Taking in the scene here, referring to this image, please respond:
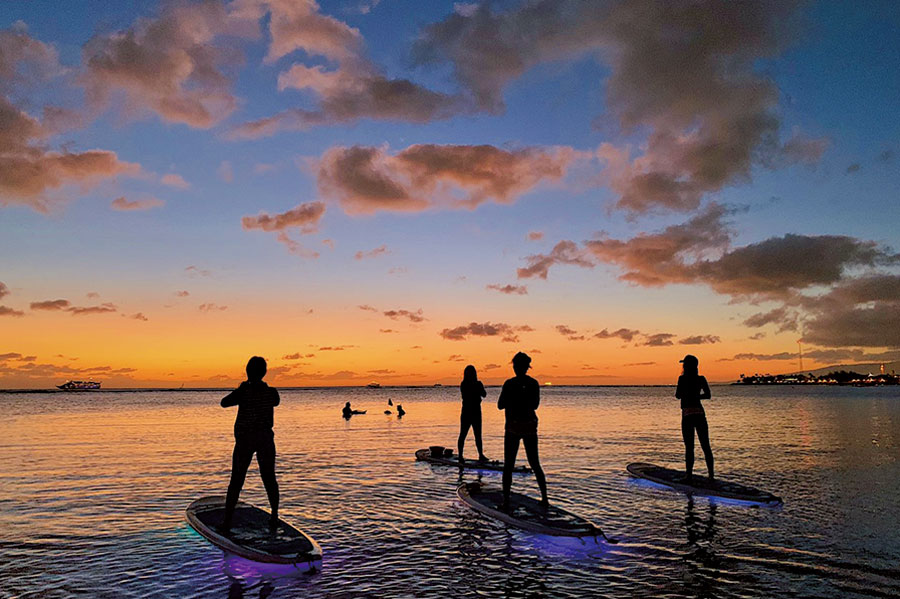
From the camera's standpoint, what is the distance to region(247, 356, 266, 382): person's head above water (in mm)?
10656

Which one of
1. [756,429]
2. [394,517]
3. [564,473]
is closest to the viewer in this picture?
[394,517]

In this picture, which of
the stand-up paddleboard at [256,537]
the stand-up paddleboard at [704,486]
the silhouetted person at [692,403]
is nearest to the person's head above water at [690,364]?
the silhouetted person at [692,403]

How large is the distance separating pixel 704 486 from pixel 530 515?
6507 millimetres

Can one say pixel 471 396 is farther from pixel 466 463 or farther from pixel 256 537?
pixel 256 537

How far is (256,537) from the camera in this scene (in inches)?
421

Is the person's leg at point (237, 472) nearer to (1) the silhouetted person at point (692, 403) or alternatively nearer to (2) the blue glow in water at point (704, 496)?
(1) the silhouetted person at point (692, 403)

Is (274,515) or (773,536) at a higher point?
(274,515)

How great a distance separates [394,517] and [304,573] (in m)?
4.53

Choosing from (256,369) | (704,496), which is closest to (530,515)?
(256,369)

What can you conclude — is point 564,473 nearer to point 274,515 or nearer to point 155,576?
point 274,515

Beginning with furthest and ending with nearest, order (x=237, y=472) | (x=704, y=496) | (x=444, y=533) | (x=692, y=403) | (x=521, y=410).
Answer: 1. (x=692, y=403)
2. (x=704, y=496)
3. (x=521, y=410)
4. (x=444, y=533)
5. (x=237, y=472)

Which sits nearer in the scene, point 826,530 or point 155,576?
point 155,576

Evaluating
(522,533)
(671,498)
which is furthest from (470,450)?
(522,533)

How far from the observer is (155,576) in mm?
9680
